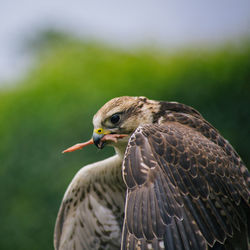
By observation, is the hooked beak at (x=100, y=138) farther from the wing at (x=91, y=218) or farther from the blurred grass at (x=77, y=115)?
the blurred grass at (x=77, y=115)

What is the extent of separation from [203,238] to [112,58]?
4316 mm

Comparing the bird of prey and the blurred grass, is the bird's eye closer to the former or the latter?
the bird of prey

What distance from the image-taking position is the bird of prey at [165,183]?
2.99 m

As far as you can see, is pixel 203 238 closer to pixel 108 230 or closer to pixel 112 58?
pixel 108 230

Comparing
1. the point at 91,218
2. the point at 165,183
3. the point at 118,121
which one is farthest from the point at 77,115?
the point at 165,183

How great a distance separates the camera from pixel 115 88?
6523 mm

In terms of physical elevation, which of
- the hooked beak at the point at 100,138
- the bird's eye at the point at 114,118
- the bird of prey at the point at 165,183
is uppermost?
the bird's eye at the point at 114,118

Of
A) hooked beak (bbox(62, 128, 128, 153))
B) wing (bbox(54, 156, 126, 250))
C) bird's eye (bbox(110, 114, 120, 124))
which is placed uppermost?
bird's eye (bbox(110, 114, 120, 124))

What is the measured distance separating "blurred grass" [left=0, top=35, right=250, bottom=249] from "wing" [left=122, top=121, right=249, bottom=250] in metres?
3.08

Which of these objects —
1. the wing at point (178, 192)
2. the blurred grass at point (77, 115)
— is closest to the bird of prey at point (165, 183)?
the wing at point (178, 192)

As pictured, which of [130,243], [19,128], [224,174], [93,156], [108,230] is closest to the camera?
[130,243]

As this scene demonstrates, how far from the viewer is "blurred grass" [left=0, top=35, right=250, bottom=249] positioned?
254 inches

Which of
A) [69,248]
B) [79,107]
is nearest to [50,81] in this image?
[79,107]

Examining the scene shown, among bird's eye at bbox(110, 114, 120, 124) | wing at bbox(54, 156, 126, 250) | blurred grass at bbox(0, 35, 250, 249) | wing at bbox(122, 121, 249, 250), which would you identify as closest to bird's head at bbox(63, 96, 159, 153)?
bird's eye at bbox(110, 114, 120, 124)
